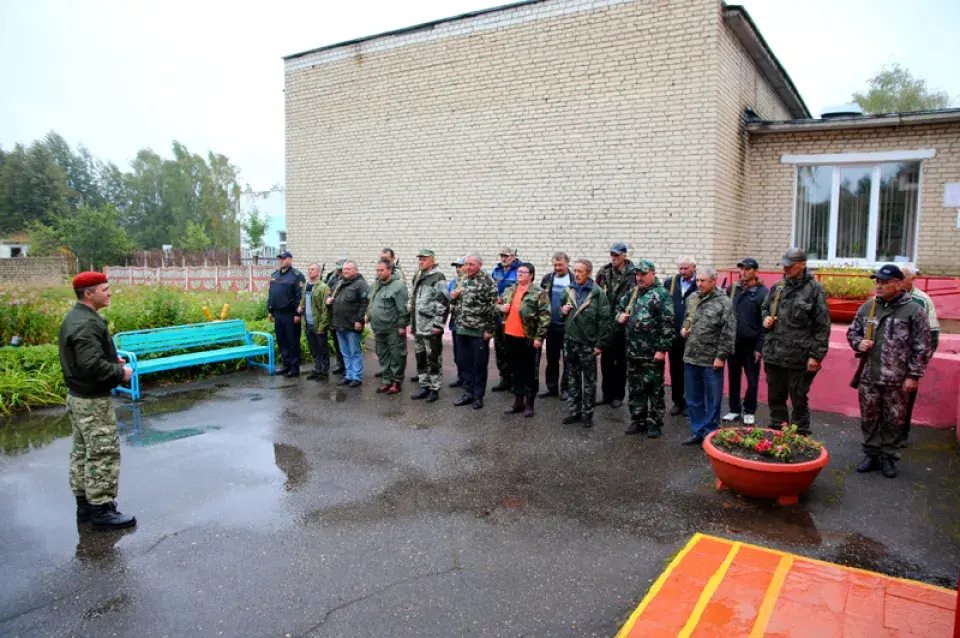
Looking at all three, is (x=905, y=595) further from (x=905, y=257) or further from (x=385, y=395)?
(x=905, y=257)

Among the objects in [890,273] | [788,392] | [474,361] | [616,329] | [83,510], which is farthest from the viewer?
[474,361]

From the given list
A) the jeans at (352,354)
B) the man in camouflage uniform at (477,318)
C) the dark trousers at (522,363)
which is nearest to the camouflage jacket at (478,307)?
the man in camouflage uniform at (477,318)

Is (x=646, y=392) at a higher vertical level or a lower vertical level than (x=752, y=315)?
lower

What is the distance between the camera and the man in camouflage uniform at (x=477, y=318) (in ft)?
25.3

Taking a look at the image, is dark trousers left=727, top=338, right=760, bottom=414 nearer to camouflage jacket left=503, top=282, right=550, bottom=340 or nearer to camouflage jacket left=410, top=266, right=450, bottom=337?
camouflage jacket left=503, top=282, right=550, bottom=340

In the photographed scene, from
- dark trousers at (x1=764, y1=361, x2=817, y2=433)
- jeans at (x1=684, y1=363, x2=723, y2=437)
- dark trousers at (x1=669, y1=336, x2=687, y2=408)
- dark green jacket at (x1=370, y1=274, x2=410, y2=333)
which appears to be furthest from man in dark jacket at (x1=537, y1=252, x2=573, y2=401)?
dark trousers at (x1=764, y1=361, x2=817, y2=433)

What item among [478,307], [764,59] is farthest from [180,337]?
[764,59]

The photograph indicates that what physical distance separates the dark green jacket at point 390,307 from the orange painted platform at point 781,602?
535cm

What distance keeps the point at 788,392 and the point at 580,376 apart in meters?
2.23

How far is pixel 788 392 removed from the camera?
6.41 m

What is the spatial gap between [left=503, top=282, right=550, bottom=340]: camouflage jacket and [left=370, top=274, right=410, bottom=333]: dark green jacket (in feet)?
6.59

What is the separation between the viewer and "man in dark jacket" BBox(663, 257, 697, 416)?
7055 millimetres

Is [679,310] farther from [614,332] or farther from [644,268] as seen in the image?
[644,268]

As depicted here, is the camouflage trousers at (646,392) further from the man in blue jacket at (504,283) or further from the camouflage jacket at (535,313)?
the man in blue jacket at (504,283)
